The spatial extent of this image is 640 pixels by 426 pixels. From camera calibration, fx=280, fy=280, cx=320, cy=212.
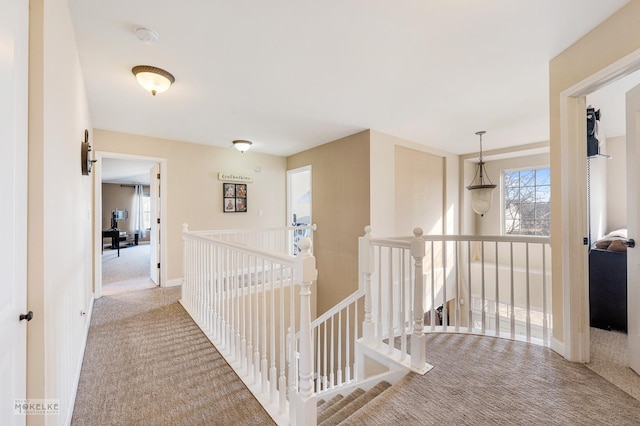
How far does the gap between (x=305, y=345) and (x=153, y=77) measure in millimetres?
2351

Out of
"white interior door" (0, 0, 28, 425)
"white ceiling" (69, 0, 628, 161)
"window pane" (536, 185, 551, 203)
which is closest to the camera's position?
"white interior door" (0, 0, 28, 425)

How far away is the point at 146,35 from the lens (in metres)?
1.83

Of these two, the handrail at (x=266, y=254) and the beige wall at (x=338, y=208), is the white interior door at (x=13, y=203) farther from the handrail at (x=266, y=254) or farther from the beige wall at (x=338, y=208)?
the beige wall at (x=338, y=208)

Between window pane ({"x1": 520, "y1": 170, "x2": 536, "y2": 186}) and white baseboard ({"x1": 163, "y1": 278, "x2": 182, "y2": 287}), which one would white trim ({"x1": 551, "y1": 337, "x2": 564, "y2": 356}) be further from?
white baseboard ({"x1": 163, "y1": 278, "x2": 182, "y2": 287})

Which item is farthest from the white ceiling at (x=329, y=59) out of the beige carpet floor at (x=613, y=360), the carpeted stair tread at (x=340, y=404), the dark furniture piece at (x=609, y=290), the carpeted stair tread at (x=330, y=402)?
the carpeted stair tread at (x=330, y=402)

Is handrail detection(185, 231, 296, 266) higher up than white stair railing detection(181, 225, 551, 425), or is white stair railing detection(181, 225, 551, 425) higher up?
handrail detection(185, 231, 296, 266)

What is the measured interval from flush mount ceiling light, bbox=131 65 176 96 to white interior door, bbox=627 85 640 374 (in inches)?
134

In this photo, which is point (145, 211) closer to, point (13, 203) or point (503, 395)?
point (13, 203)

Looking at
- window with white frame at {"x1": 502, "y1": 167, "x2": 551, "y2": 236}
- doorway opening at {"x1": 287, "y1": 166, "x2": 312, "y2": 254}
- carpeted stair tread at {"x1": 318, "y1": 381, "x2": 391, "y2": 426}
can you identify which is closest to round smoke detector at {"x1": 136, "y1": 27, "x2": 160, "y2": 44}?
carpeted stair tread at {"x1": 318, "y1": 381, "x2": 391, "y2": 426}

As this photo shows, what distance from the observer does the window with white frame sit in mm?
5125

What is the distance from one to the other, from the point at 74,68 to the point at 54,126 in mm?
935

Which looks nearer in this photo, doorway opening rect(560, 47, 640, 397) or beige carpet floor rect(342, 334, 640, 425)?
beige carpet floor rect(342, 334, 640, 425)

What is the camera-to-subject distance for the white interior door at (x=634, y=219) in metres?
1.80

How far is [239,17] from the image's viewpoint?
1715 millimetres
